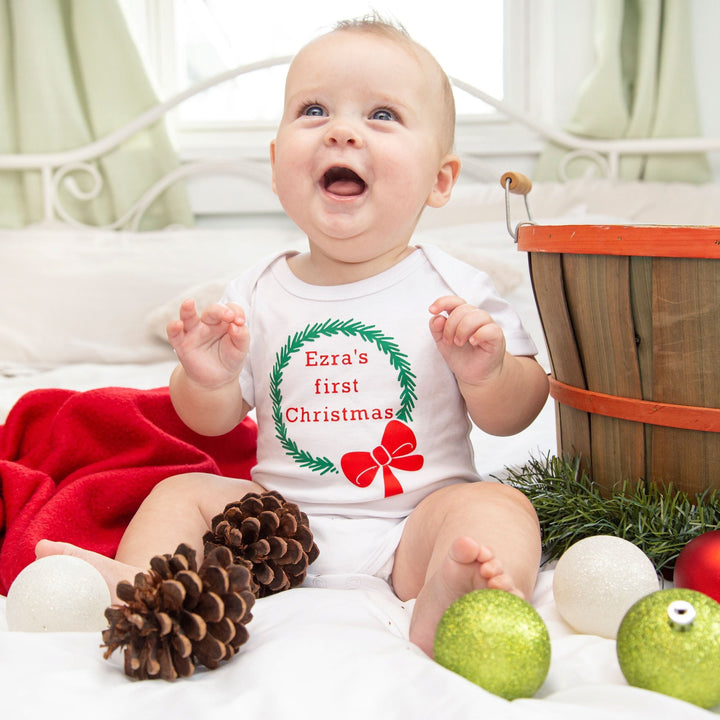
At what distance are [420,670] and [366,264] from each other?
53cm

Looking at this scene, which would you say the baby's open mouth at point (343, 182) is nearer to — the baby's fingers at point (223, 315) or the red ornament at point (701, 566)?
the baby's fingers at point (223, 315)

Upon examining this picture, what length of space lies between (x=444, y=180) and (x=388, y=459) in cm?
35

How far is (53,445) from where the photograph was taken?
1096 millimetres

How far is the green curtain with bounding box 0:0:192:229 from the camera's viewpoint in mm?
2480

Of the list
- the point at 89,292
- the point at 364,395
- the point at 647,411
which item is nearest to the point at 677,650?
the point at 647,411

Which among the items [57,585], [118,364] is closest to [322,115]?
[57,585]

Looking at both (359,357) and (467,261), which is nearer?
(359,357)

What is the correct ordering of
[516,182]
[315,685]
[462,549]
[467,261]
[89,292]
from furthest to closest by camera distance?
[89,292] < [467,261] < [516,182] < [462,549] < [315,685]

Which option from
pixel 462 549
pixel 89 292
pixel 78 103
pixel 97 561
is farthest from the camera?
pixel 78 103

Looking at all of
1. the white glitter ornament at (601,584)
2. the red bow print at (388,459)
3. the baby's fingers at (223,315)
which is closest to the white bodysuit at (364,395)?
the red bow print at (388,459)

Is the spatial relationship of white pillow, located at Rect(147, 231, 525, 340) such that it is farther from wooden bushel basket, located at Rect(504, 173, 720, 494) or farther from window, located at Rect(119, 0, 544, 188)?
wooden bushel basket, located at Rect(504, 173, 720, 494)

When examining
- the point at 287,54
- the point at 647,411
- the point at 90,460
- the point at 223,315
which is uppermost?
the point at 287,54

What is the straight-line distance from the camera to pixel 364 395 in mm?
926

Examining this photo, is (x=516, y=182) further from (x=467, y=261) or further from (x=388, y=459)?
(x=467, y=261)
